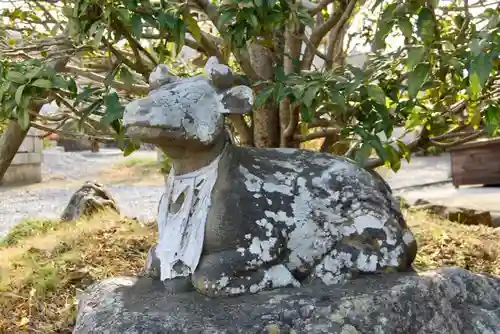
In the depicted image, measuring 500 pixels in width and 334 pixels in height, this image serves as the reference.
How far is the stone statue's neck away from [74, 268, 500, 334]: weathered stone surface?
347mm

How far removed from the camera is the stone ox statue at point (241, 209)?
62.4 inches

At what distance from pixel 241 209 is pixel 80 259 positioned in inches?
73.9

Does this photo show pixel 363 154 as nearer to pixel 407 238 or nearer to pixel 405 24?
pixel 407 238

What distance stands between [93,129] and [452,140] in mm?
1849

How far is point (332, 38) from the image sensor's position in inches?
129

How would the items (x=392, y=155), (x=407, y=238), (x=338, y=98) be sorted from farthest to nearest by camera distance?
(x=392, y=155) → (x=338, y=98) → (x=407, y=238)

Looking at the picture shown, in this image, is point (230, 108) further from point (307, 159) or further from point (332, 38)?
point (332, 38)

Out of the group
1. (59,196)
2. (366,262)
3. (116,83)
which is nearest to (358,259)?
(366,262)

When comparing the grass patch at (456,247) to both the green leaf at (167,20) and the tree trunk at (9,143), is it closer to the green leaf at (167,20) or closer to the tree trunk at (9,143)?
the green leaf at (167,20)

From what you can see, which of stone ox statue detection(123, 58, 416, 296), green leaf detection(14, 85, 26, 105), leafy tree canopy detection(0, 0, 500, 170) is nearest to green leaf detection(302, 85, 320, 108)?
leafy tree canopy detection(0, 0, 500, 170)

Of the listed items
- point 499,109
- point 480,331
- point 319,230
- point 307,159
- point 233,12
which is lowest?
point 480,331

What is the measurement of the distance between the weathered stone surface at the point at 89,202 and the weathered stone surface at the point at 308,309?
116 inches

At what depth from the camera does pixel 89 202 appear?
468cm

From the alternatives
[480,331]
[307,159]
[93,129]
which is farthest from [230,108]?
[93,129]
